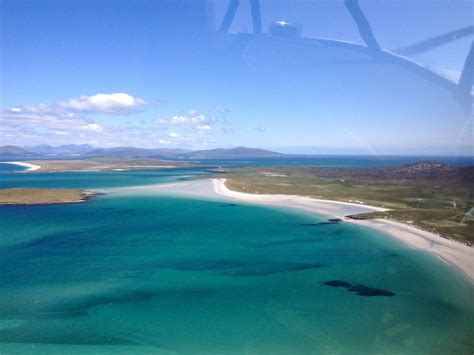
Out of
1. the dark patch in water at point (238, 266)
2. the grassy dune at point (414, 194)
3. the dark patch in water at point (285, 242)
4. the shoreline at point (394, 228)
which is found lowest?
the dark patch in water at point (238, 266)

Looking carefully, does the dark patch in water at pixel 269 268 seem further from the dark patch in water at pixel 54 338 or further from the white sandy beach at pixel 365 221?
the white sandy beach at pixel 365 221

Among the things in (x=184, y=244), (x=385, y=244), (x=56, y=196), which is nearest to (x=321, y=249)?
(x=385, y=244)

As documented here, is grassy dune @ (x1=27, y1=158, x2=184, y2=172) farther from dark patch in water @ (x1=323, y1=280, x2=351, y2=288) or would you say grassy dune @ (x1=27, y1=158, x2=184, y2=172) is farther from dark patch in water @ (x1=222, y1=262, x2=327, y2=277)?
dark patch in water @ (x1=323, y1=280, x2=351, y2=288)

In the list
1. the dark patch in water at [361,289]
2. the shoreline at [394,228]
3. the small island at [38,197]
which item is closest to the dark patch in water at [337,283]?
the dark patch in water at [361,289]

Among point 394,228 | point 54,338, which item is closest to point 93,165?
point 394,228

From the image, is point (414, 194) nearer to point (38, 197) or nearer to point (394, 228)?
point (394, 228)

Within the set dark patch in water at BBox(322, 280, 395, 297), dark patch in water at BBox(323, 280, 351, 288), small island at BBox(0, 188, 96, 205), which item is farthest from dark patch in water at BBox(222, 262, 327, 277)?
small island at BBox(0, 188, 96, 205)

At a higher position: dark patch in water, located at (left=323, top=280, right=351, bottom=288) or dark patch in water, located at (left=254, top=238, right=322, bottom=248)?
dark patch in water, located at (left=254, top=238, right=322, bottom=248)
